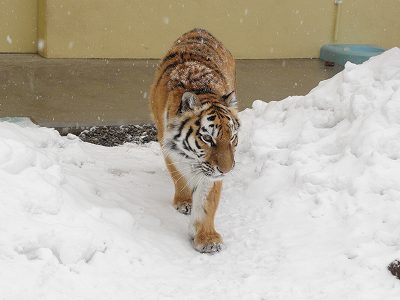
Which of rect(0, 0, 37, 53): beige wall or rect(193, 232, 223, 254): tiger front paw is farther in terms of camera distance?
rect(0, 0, 37, 53): beige wall

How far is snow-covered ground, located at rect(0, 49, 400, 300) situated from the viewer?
3518 mm

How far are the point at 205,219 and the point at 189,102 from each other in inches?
27.0

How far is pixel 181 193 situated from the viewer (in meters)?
4.68

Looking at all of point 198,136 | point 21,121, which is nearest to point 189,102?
point 198,136

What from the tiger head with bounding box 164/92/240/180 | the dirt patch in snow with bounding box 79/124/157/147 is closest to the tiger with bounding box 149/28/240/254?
the tiger head with bounding box 164/92/240/180

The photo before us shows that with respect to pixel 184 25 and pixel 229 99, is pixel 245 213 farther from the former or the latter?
pixel 184 25

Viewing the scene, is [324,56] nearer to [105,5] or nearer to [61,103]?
[105,5]

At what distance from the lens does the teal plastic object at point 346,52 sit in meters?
9.17

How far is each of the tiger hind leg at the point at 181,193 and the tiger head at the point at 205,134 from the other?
39cm

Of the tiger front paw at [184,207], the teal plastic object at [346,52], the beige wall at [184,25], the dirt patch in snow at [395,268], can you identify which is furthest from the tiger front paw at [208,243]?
the teal plastic object at [346,52]

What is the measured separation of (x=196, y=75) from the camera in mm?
4535

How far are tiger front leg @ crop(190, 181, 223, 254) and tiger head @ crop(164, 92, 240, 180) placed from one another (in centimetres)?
17

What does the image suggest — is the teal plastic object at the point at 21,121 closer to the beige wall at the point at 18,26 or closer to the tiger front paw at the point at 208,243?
the tiger front paw at the point at 208,243

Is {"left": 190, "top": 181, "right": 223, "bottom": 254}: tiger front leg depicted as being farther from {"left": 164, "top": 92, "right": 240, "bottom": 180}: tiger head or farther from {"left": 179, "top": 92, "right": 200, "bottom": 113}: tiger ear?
{"left": 179, "top": 92, "right": 200, "bottom": 113}: tiger ear
